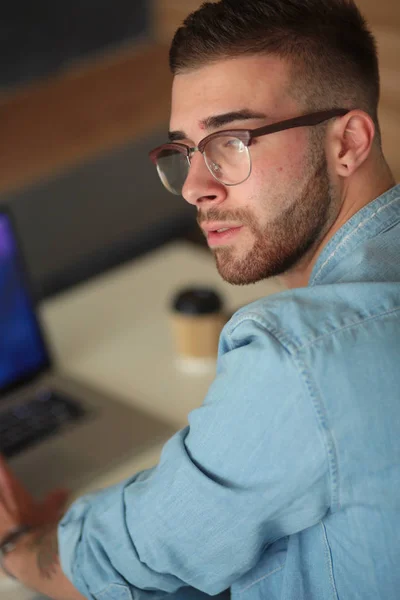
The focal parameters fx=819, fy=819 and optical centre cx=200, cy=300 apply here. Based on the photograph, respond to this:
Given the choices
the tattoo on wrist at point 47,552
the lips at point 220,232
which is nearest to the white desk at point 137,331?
the tattoo on wrist at point 47,552

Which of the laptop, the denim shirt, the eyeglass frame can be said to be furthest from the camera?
the laptop

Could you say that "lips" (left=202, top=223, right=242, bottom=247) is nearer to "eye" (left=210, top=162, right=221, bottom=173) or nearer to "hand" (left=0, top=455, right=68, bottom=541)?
"eye" (left=210, top=162, right=221, bottom=173)

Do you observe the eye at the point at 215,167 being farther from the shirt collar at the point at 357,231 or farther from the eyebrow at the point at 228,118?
the shirt collar at the point at 357,231

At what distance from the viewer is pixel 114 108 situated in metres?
2.21

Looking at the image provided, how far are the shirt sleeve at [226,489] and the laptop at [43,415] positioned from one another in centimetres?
35

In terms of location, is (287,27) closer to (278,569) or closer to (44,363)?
(278,569)

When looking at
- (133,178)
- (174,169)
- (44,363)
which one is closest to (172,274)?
(133,178)

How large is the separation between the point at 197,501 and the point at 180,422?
544mm

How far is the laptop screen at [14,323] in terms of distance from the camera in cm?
148

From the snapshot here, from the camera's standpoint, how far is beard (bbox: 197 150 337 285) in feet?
3.20

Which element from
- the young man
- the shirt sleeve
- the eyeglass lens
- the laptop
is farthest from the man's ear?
the laptop

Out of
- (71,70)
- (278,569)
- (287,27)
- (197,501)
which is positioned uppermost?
(71,70)

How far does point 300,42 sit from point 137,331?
85 cm

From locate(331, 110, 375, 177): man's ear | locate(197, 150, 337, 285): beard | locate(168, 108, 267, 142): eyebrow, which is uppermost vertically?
locate(168, 108, 267, 142): eyebrow
